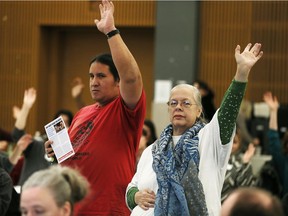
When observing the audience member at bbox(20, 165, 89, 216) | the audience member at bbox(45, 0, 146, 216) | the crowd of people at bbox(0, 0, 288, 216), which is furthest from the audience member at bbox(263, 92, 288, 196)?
the audience member at bbox(20, 165, 89, 216)

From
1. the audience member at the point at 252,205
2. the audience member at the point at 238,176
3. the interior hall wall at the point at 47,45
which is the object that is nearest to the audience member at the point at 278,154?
the audience member at the point at 238,176

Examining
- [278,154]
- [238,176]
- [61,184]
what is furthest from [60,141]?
[278,154]

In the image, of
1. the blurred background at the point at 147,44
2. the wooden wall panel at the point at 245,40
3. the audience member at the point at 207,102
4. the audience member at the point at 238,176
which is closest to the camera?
the audience member at the point at 238,176

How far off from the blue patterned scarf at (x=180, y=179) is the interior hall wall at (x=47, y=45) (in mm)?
6730

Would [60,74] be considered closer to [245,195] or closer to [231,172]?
[231,172]

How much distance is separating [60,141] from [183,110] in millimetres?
745

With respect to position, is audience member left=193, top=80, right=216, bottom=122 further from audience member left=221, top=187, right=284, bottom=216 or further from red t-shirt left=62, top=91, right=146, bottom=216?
audience member left=221, top=187, right=284, bottom=216

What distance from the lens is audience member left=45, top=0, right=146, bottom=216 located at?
4.03 meters

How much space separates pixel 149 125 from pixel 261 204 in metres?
5.44

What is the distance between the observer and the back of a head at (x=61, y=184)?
2.99 m

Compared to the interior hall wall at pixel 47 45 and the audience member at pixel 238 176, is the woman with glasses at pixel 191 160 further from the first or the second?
the interior hall wall at pixel 47 45

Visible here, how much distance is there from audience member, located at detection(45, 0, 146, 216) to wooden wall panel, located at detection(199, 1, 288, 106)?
18.8ft

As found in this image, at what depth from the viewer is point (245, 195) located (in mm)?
2328

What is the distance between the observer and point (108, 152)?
4.09m
